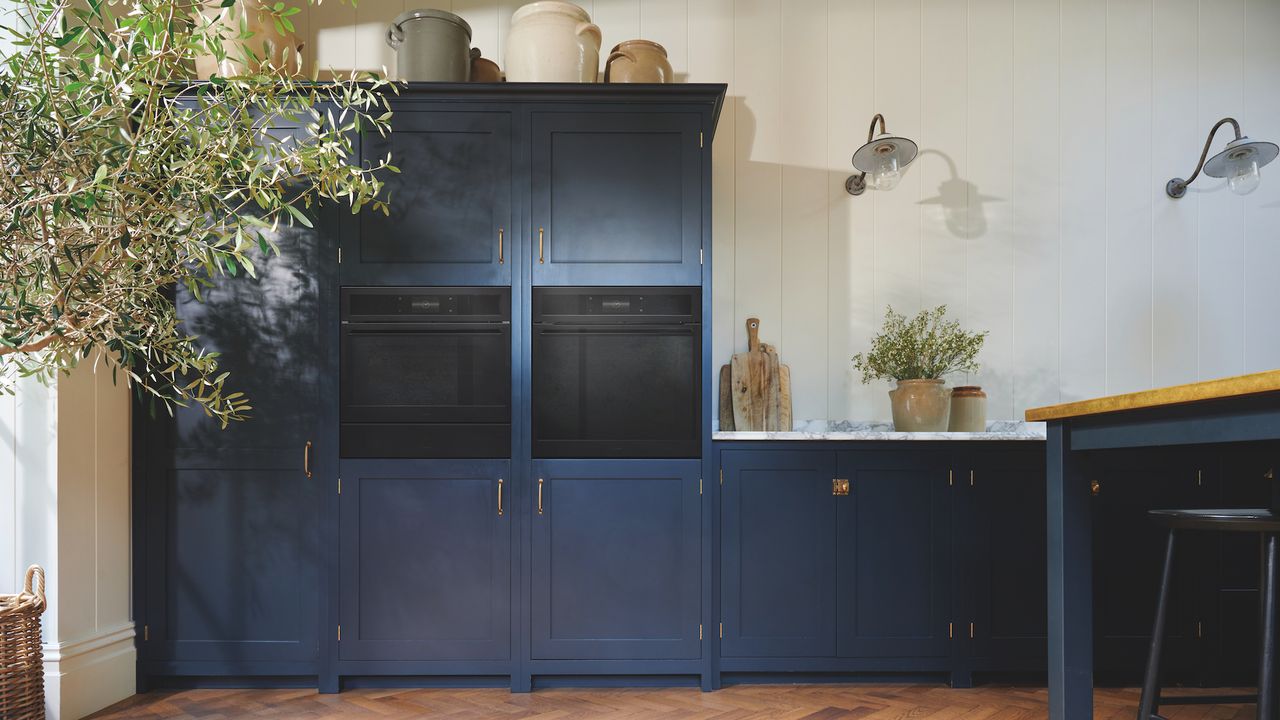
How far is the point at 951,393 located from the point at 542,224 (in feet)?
5.76

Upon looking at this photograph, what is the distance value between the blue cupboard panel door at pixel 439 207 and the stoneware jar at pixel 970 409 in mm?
1862

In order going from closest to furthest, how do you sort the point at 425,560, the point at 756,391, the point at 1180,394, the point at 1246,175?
the point at 1180,394 → the point at 425,560 → the point at 1246,175 → the point at 756,391

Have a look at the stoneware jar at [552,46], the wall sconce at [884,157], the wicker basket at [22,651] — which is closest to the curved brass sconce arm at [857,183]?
the wall sconce at [884,157]

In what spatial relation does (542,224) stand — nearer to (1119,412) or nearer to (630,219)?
(630,219)

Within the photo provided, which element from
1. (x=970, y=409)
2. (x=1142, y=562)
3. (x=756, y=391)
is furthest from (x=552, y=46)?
(x=1142, y=562)

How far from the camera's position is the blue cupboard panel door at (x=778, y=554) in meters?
3.06

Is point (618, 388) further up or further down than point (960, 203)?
further down

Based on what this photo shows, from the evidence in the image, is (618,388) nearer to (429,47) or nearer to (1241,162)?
(429,47)

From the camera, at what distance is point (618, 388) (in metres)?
3.04

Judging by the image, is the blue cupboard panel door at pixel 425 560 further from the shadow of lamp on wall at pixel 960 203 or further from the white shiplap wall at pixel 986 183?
the shadow of lamp on wall at pixel 960 203

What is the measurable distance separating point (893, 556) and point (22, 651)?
8.96ft

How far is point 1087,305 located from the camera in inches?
146

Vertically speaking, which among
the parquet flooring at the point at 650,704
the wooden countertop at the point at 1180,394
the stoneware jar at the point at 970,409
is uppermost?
the wooden countertop at the point at 1180,394

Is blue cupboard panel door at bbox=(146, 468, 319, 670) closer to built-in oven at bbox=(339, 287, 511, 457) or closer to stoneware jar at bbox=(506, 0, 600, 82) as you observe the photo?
built-in oven at bbox=(339, 287, 511, 457)
